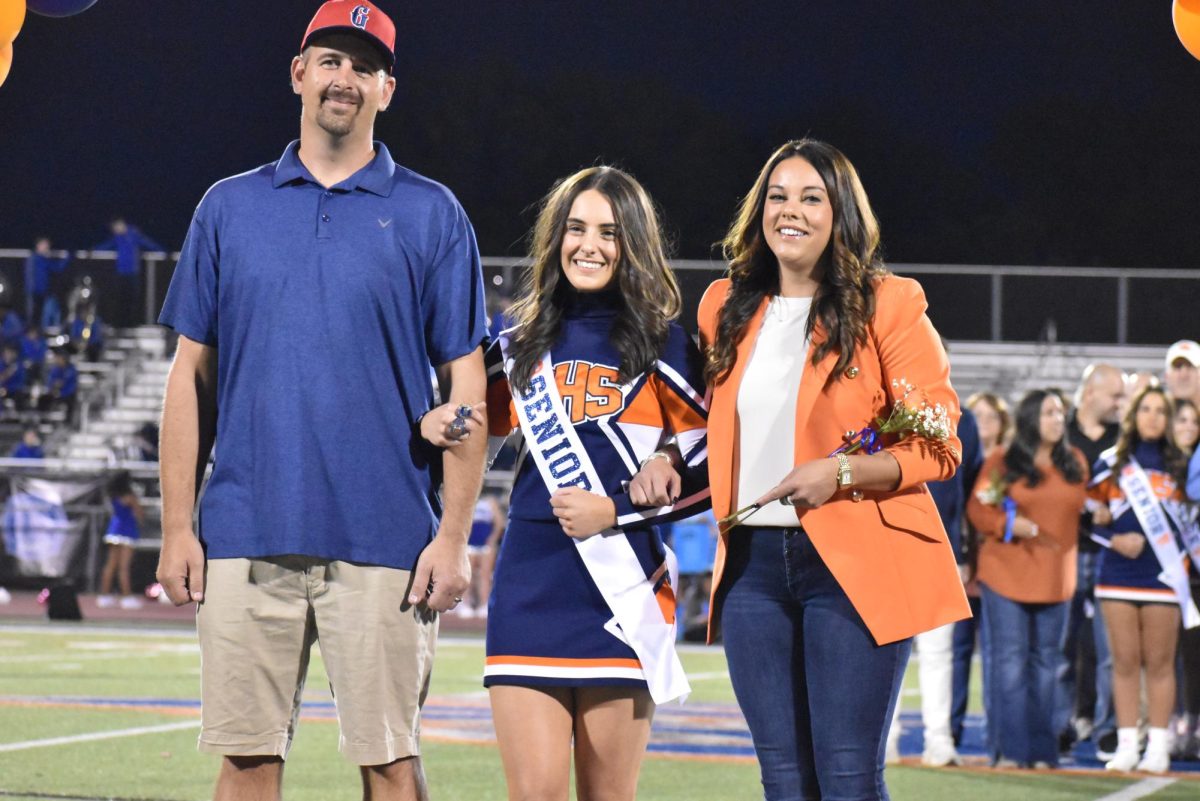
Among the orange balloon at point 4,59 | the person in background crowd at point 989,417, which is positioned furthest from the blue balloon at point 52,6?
the person in background crowd at point 989,417

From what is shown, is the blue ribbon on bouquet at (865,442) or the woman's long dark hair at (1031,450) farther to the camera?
the woman's long dark hair at (1031,450)

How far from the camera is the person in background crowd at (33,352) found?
26.5m

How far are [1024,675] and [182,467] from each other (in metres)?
5.64

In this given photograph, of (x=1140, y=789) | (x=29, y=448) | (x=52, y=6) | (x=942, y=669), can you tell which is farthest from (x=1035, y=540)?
(x=29, y=448)

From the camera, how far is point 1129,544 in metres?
8.66

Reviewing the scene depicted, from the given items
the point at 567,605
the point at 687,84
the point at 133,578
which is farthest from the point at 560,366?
the point at 687,84

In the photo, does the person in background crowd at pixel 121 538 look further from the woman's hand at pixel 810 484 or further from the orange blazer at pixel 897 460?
the woman's hand at pixel 810 484

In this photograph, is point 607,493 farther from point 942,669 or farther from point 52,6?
point 942,669

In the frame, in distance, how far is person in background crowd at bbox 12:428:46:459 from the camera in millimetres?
23547

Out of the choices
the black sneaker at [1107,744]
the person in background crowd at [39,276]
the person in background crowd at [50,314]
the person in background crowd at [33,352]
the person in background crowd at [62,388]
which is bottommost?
the black sneaker at [1107,744]

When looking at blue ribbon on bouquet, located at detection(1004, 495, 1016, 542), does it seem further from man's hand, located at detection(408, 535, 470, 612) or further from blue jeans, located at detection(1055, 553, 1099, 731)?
man's hand, located at detection(408, 535, 470, 612)

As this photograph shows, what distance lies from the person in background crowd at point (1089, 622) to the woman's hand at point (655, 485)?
5738 mm

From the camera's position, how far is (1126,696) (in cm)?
874

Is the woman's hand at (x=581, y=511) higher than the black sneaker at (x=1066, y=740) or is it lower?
higher
